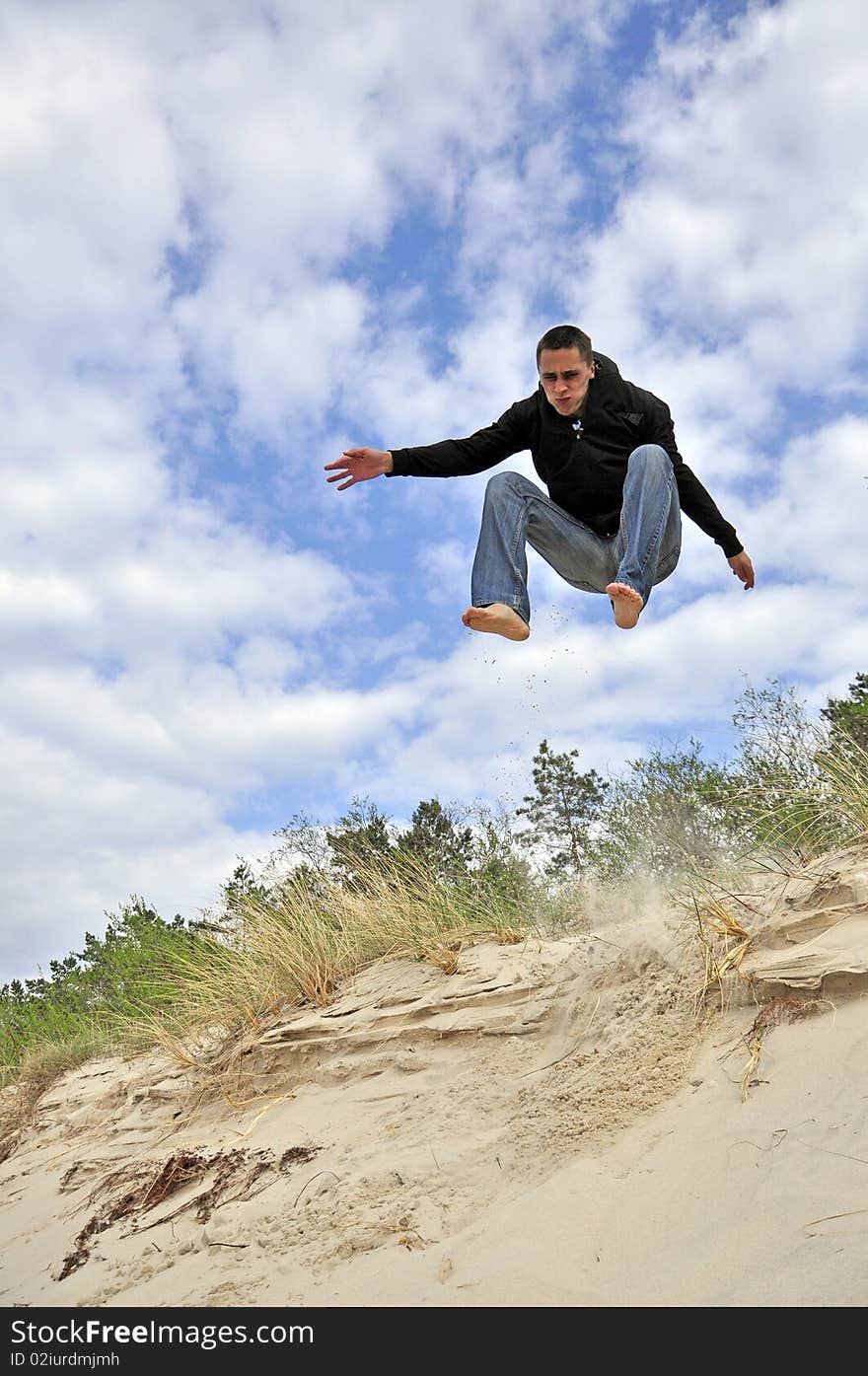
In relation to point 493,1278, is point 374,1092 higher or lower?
higher

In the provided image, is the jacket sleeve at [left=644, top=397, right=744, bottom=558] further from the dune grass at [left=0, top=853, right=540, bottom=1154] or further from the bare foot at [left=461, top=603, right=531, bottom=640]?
the dune grass at [left=0, top=853, right=540, bottom=1154]

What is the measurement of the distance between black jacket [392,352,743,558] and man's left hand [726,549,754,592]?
0.22m

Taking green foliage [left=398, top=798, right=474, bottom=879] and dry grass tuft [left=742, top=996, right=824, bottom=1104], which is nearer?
dry grass tuft [left=742, top=996, right=824, bottom=1104]

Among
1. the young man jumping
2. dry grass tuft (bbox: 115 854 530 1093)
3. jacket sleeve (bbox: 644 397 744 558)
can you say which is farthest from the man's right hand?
dry grass tuft (bbox: 115 854 530 1093)

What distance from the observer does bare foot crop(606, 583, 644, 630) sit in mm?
3811

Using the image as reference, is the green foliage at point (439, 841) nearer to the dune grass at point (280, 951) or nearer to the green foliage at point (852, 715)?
the dune grass at point (280, 951)

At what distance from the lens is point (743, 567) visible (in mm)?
4758

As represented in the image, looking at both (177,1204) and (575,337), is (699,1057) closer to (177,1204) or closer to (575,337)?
(177,1204)

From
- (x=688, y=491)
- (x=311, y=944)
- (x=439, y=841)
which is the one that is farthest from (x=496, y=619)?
(x=439, y=841)

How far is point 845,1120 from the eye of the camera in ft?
8.59

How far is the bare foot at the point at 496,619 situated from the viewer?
3.99 m

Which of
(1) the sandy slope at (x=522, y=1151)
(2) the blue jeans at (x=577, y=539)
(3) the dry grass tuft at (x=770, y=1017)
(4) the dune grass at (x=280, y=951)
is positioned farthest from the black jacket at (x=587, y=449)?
(4) the dune grass at (x=280, y=951)
